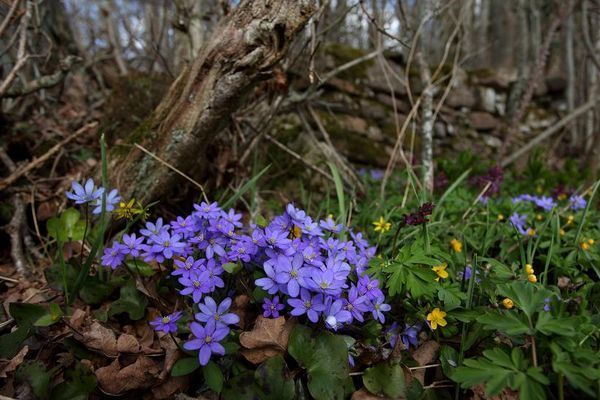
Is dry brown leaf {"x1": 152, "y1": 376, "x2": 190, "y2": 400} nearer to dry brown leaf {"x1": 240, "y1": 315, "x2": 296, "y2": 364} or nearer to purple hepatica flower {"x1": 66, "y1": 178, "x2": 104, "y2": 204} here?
dry brown leaf {"x1": 240, "y1": 315, "x2": 296, "y2": 364}

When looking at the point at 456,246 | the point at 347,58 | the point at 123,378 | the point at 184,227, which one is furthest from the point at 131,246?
the point at 347,58

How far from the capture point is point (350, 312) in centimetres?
119

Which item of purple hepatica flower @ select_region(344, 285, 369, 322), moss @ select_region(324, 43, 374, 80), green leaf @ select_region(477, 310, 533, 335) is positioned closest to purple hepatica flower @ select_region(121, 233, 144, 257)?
purple hepatica flower @ select_region(344, 285, 369, 322)

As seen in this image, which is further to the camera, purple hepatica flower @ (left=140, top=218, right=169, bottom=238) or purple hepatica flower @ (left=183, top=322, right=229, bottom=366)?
purple hepatica flower @ (left=140, top=218, right=169, bottom=238)

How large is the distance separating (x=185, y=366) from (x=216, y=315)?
16 centimetres

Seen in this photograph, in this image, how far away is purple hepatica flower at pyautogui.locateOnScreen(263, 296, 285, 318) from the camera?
3.88 ft

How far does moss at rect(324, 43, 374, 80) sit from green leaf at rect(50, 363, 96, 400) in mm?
3532

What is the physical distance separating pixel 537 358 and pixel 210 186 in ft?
6.04

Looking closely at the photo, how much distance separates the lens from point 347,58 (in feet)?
13.4

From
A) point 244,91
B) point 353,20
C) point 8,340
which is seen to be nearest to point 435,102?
point 353,20

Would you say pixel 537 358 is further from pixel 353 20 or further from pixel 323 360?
pixel 353 20

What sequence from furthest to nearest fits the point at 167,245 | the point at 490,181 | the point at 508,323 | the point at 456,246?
1. the point at 490,181
2. the point at 456,246
3. the point at 167,245
4. the point at 508,323

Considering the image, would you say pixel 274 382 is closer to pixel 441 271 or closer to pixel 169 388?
pixel 169 388

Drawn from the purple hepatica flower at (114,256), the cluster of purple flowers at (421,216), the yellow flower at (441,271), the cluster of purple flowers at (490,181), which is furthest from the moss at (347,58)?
the purple hepatica flower at (114,256)
